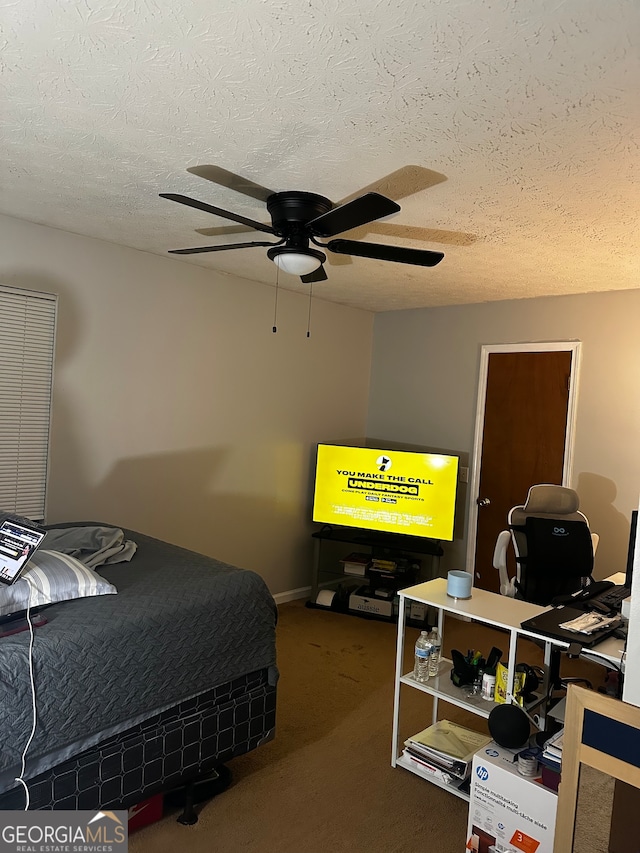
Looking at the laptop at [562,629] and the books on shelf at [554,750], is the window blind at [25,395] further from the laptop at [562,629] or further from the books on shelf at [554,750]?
the books on shelf at [554,750]

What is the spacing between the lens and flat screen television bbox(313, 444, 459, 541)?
454cm

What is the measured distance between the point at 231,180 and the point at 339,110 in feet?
2.41

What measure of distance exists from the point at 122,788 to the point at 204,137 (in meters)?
2.26

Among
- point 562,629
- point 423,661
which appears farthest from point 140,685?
point 562,629

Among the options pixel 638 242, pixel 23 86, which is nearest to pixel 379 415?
pixel 638 242

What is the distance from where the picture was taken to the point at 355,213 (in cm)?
202

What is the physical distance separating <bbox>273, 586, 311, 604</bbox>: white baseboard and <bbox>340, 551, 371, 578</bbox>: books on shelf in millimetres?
418

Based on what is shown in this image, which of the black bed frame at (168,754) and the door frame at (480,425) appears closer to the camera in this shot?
the black bed frame at (168,754)

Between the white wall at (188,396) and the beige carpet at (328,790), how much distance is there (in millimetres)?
1257

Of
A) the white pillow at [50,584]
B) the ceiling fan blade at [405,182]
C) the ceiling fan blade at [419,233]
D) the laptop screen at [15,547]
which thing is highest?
the ceiling fan blade at [419,233]

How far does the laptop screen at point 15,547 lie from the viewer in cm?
203

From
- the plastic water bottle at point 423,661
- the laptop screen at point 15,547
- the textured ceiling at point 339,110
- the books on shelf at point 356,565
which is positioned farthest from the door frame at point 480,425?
the laptop screen at point 15,547

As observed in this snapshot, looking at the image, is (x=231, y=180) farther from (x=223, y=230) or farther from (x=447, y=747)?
(x=447, y=747)

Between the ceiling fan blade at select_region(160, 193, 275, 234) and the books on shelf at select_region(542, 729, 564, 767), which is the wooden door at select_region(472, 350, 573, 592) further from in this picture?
the ceiling fan blade at select_region(160, 193, 275, 234)
